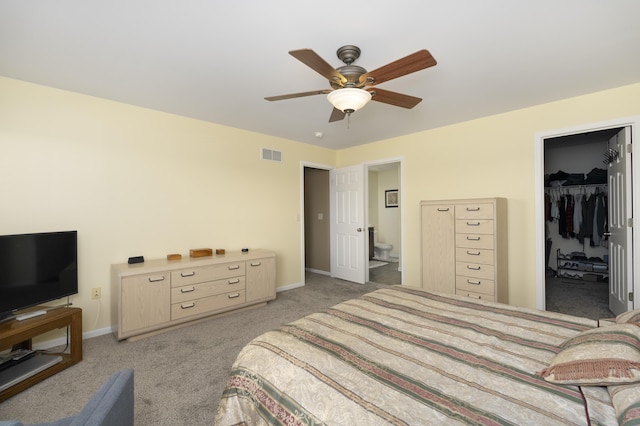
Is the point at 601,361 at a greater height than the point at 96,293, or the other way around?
the point at 601,361

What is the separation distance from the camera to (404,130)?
4160 mm

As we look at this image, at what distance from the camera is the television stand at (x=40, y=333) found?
1.96 m

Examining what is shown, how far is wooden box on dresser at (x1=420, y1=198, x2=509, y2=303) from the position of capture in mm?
3158

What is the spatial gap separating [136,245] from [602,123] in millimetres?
5134

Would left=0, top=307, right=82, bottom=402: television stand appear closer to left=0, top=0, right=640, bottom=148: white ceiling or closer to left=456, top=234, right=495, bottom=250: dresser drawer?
left=0, top=0, right=640, bottom=148: white ceiling

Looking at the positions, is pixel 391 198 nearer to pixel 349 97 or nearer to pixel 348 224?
pixel 348 224

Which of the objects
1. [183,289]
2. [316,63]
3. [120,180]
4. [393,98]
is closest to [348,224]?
[183,289]

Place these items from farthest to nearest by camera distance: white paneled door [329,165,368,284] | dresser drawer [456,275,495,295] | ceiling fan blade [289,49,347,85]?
white paneled door [329,165,368,284] < dresser drawer [456,275,495,295] < ceiling fan blade [289,49,347,85]

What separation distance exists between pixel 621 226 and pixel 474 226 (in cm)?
150

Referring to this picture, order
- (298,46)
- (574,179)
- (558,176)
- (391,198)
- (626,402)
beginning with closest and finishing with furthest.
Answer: (626,402), (298,46), (574,179), (558,176), (391,198)

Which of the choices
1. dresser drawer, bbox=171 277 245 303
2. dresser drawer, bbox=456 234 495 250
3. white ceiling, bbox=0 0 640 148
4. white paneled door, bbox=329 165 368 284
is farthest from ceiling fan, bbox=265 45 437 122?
white paneled door, bbox=329 165 368 284

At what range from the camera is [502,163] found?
3521 millimetres

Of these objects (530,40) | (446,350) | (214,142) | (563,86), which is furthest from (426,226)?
(214,142)

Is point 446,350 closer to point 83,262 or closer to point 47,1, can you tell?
point 47,1
